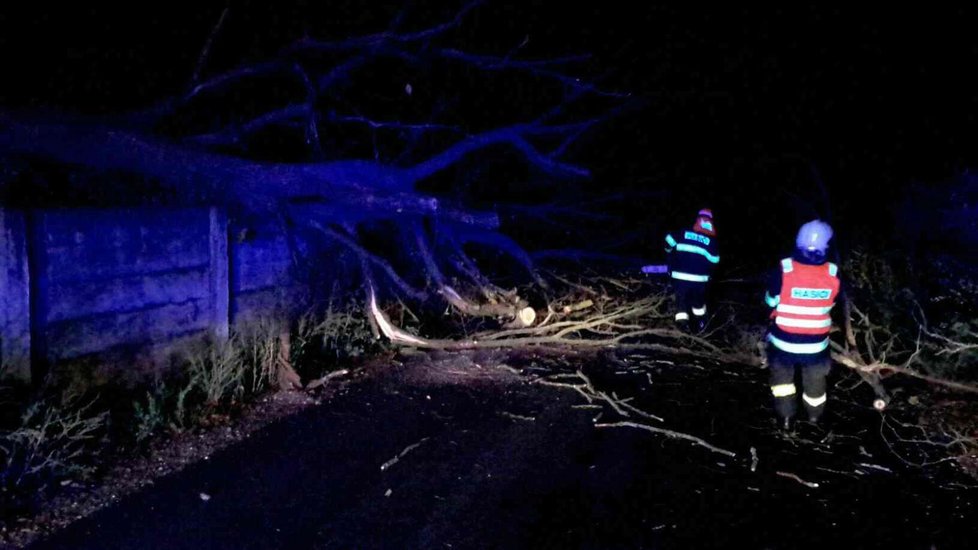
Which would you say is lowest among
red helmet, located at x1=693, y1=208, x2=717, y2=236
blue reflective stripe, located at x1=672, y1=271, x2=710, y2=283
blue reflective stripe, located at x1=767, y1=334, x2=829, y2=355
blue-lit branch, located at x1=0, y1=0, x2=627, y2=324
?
blue reflective stripe, located at x1=767, y1=334, x2=829, y2=355

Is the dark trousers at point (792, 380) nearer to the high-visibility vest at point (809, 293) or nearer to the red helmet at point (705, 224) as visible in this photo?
the high-visibility vest at point (809, 293)

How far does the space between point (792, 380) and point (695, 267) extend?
280 centimetres

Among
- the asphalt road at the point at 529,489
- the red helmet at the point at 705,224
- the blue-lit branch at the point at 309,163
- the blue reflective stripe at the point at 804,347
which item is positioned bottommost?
the asphalt road at the point at 529,489

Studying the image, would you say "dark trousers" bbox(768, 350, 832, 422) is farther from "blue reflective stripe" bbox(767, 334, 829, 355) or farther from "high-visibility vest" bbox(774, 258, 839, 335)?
"high-visibility vest" bbox(774, 258, 839, 335)

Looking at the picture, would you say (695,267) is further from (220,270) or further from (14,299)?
(14,299)

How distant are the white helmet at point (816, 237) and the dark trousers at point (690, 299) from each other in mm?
2758

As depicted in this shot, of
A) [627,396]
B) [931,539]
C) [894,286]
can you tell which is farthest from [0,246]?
[894,286]

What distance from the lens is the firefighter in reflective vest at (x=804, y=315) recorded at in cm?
463

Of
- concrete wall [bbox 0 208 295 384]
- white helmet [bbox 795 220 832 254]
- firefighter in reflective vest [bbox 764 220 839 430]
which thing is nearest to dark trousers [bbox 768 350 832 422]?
firefighter in reflective vest [bbox 764 220 839 430]

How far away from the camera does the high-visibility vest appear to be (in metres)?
4.62

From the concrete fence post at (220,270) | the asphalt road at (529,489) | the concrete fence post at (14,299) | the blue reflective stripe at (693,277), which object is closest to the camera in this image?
the asphalt road at (529,489)

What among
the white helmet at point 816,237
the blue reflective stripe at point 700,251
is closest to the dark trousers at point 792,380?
the white helmet at point 816,237

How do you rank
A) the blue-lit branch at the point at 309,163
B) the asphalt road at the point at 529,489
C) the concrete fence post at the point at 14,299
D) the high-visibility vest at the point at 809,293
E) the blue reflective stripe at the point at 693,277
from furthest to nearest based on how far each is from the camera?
the blue reflective stripe at the point at 693,277
the blue-lit branch at the point at 309,163
the high-visibility vest at the point at 809,293
the concrete fence post at the point at 14,299
the asphalt road at the point at 529,489

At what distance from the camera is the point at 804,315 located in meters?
4.64
